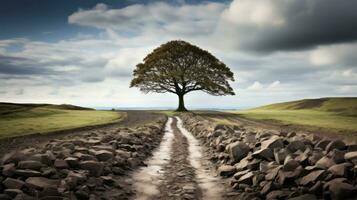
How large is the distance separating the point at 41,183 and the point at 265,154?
7.72 meters

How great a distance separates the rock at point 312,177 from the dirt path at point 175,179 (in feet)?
8.34

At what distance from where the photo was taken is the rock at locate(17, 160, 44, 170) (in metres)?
10.1

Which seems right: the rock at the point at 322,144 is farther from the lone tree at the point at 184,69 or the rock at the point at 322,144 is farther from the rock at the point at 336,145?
the lone tree at the point at 184,69

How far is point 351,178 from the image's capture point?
8.27 meters

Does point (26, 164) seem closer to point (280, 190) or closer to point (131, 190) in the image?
point (131, 190)

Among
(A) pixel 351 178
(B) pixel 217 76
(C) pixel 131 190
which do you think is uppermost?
(B) pixel 217 76

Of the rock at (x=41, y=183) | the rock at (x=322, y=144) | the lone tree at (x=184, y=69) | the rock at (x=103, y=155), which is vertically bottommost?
the rock at (x=41, y=183)

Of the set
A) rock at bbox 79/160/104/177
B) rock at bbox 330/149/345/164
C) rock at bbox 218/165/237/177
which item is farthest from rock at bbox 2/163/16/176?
rock at bbox 330/149/345/164

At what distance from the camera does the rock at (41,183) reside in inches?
343

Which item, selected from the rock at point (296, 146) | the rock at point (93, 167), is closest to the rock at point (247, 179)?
the rock at point (296, 146)

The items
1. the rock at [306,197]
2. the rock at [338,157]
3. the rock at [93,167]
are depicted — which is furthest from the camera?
the rock at [93,167]

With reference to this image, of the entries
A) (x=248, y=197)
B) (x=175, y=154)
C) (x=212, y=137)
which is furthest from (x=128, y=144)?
(x=248, y=197)

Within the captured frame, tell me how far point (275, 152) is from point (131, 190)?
534cm

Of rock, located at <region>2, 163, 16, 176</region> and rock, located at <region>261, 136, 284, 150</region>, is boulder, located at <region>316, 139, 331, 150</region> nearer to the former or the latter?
rock, located at <region>261, 136, 284, 150</region>
